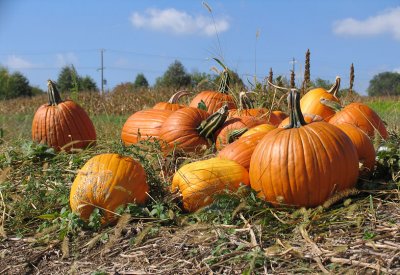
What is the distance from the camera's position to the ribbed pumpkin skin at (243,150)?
10.6 ft

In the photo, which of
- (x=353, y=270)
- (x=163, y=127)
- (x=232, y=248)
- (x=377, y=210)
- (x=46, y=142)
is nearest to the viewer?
(x=353, y=270)

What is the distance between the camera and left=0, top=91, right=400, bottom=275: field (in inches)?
86.2

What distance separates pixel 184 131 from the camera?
3.89 m

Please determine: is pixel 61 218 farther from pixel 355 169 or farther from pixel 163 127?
pixel 355 169

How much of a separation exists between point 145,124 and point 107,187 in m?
1.47

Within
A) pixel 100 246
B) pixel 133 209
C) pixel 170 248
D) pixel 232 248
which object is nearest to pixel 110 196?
pixel 133 209

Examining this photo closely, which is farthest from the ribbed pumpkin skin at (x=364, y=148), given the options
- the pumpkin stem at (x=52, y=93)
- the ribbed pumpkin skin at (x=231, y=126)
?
the pumpkin stem at (x=52, y=93)

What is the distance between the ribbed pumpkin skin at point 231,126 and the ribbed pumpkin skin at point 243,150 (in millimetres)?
390

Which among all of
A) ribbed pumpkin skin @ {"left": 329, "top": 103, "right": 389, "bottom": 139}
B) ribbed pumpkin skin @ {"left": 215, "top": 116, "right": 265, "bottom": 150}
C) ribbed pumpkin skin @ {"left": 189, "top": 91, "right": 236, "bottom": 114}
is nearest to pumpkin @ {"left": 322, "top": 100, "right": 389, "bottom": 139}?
ribbed pumpkin skin @ {"left": 329, "top": 103, "right": 389, "bottom": 139}

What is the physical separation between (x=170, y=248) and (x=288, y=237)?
22.6 inches

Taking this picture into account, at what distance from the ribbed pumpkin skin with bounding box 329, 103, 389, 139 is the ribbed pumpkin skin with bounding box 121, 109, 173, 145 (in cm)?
141

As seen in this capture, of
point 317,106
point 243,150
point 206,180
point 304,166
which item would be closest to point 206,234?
point 206,180

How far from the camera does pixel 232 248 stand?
235 cm

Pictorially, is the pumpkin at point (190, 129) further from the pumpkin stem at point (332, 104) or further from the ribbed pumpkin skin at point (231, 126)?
the pumpkin stem at point (332, 104)
